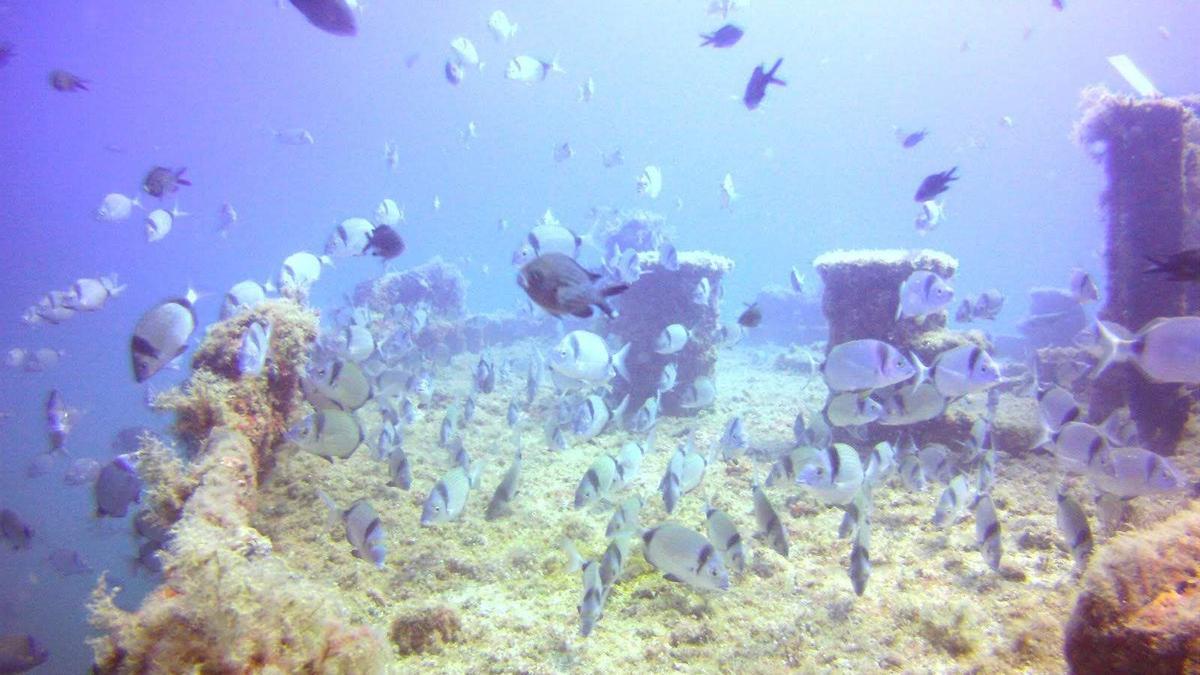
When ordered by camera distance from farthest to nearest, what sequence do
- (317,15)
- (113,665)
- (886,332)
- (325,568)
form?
(886,332), (325,568), (317,15), (113,665)

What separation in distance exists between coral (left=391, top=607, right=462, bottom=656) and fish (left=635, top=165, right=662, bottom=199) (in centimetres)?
881

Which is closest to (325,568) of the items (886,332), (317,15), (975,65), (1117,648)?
(317,15)

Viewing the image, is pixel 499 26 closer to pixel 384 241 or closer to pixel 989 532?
pixel 384 241

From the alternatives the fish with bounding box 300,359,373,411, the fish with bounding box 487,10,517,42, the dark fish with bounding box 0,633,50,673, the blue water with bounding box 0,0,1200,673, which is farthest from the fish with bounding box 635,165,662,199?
the dark fish with bounding box 0,633,50,673

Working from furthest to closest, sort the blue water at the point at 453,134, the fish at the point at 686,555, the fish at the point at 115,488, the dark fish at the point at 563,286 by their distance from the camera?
the blue water at the point at 453,134 → the fish at the point at 115,488 → the fish at the point at 686,555 → the dark fish at the point at 563,286

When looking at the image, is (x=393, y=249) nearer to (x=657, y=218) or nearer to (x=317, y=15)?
(x=317, y=15)

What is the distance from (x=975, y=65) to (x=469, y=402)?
169m

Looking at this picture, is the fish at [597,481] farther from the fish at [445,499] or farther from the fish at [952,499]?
the fish at [952,499]

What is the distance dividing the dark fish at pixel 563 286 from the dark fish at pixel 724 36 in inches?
218

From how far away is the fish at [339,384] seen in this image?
17.3 feet

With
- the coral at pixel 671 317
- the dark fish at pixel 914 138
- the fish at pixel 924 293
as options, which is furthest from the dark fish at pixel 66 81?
the dark fish at pixel 914 138

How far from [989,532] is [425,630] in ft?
13.9

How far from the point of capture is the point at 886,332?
8.48 metres

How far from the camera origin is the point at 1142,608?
254 cm
